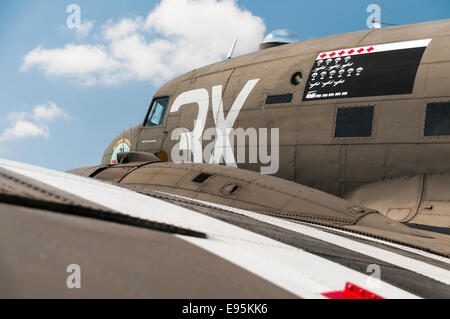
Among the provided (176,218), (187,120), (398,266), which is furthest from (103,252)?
(187,120)

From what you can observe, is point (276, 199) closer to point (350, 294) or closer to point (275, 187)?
point (275, 187)

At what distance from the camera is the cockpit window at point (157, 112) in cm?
1554

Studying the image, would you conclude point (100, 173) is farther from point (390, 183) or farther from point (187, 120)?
point (390, 183)

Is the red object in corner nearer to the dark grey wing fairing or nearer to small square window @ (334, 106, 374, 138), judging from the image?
the dark grey wing fairing

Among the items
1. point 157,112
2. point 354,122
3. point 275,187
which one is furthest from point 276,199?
point 157,112

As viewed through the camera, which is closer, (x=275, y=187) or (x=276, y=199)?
(x=276, y=199)

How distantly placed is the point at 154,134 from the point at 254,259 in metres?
12.3

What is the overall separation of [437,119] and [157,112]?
9.00 m

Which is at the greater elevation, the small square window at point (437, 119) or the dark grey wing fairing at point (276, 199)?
the small square window at point (437, 119)

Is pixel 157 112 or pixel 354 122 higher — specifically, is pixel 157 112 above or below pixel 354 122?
above

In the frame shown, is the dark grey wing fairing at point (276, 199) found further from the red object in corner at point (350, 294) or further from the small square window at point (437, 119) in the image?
the red object in corner at point (350, 294)

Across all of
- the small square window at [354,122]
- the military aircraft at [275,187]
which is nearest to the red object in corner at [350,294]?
the military aircraft at [275,187]

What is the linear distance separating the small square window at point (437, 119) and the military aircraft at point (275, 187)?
28 mm

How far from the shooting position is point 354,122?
431 inches
